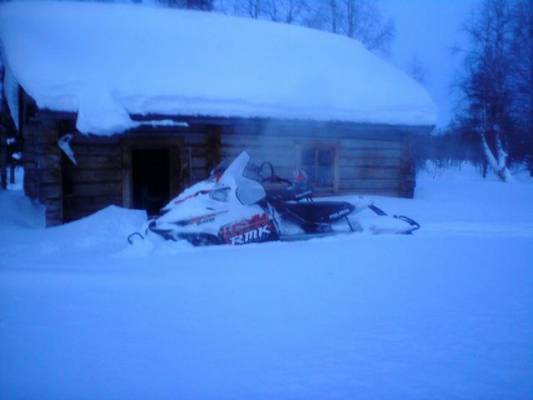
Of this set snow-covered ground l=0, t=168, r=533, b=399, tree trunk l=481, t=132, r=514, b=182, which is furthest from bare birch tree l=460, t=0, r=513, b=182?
snow-covered ground l=0, t=168, r=533, b=399

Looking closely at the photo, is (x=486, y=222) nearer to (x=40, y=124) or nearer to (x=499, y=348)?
(x=499, y=348)

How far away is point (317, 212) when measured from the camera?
22.3 feet

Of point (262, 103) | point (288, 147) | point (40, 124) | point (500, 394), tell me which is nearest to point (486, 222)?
point (288, 147)

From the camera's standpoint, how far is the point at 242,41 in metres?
12.0

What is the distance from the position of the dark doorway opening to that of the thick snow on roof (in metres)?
2.08

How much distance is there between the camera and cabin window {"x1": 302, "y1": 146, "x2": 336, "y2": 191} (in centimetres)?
1062

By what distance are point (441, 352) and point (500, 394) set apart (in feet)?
1.40

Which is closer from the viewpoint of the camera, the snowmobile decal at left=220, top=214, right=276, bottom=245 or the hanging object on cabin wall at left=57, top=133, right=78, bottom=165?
the snowmobile decal at left=220, top=214, right=276, bottom=245

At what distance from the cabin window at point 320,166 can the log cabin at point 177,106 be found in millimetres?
32

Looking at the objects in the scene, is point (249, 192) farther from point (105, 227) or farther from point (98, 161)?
point (98, 161)

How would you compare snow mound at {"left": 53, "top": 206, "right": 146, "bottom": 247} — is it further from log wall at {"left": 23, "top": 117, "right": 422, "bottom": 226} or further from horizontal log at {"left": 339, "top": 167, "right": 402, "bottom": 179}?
horizontal log at {"left": 339, "top": 167, "right": 402, "bottom": 179}

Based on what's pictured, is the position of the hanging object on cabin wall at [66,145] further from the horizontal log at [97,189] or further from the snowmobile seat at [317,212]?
the snowmobile seat at [317,212]

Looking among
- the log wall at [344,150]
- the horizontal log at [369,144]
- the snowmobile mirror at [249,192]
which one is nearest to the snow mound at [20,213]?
the log wall at [344,150]

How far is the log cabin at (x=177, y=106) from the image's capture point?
8062 millimetres
